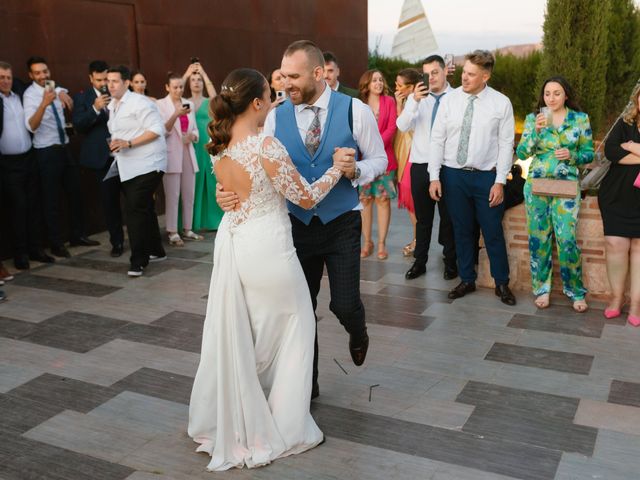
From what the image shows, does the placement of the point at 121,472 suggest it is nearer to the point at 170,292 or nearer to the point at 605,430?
the point at 605,430

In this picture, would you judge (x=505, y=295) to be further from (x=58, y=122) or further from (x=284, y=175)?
(x=58, y=122)

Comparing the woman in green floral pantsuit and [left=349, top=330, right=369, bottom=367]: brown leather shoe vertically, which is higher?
the woman in green floral pantsuit

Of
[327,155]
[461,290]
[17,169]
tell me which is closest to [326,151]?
[327,155]

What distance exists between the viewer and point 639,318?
5.39 m

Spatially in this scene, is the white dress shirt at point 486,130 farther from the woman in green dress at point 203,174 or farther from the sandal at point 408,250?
the woman in green dress at point 203,174

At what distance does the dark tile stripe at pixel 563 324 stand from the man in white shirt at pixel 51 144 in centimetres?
482

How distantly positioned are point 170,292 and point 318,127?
3149 millimetres

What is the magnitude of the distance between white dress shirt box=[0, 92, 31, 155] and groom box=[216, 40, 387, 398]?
420 centimetres

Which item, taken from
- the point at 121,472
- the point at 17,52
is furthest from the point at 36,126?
the point at 121,472

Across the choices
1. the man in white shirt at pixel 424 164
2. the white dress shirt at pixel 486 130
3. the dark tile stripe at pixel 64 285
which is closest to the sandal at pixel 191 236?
the dark tile stripe at pixel 64 285

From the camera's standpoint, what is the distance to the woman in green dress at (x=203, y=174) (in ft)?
28.2

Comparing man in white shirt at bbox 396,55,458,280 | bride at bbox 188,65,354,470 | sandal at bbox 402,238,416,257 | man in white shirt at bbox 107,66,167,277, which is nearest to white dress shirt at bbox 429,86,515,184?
man in white shirt at bbox 396,55,458,280

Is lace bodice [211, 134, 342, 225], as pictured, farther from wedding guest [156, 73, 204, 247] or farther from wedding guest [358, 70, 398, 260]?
wedding guest [156, 73, 204, 247]

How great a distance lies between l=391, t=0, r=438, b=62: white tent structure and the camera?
15.5m
